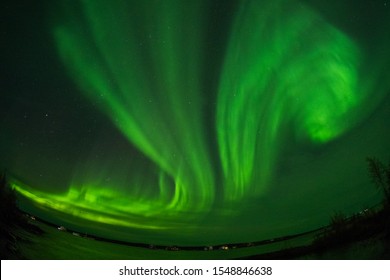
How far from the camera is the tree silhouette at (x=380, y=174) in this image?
187cm

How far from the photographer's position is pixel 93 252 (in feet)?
6.33

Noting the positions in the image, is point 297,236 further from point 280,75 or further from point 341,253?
point 280,75

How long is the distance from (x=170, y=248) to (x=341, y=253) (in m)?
0.90

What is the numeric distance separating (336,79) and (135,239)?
4.92 feet

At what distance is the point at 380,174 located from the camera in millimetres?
1922

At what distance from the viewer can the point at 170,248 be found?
201 cm

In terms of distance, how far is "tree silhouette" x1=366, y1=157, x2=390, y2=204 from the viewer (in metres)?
1.87
